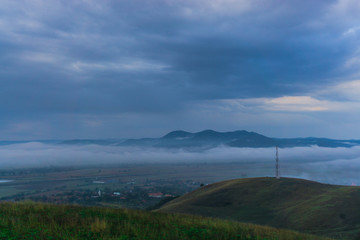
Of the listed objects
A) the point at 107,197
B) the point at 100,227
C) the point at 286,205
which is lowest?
the point at 107,197

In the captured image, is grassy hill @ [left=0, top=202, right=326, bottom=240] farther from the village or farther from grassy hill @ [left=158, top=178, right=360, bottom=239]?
the village

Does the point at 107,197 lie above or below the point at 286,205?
below

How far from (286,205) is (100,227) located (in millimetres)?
44401

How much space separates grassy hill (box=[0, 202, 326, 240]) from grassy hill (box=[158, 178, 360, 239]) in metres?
17.0

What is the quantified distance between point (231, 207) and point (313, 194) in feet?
52.0

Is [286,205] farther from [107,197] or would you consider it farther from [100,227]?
[107,197]

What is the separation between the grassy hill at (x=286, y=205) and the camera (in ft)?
120

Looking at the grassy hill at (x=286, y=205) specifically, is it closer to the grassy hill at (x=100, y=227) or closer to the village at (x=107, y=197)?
the village at (x=107, y=197)

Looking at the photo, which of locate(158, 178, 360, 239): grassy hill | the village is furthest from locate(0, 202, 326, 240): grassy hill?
the village

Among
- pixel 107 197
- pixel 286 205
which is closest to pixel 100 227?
pixel 286 205

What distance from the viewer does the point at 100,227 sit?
39.1ft

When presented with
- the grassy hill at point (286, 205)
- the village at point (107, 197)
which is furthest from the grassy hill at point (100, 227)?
the village at point (107, 197)

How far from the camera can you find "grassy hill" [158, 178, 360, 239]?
36.5m

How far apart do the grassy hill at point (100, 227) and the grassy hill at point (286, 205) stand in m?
17.0
